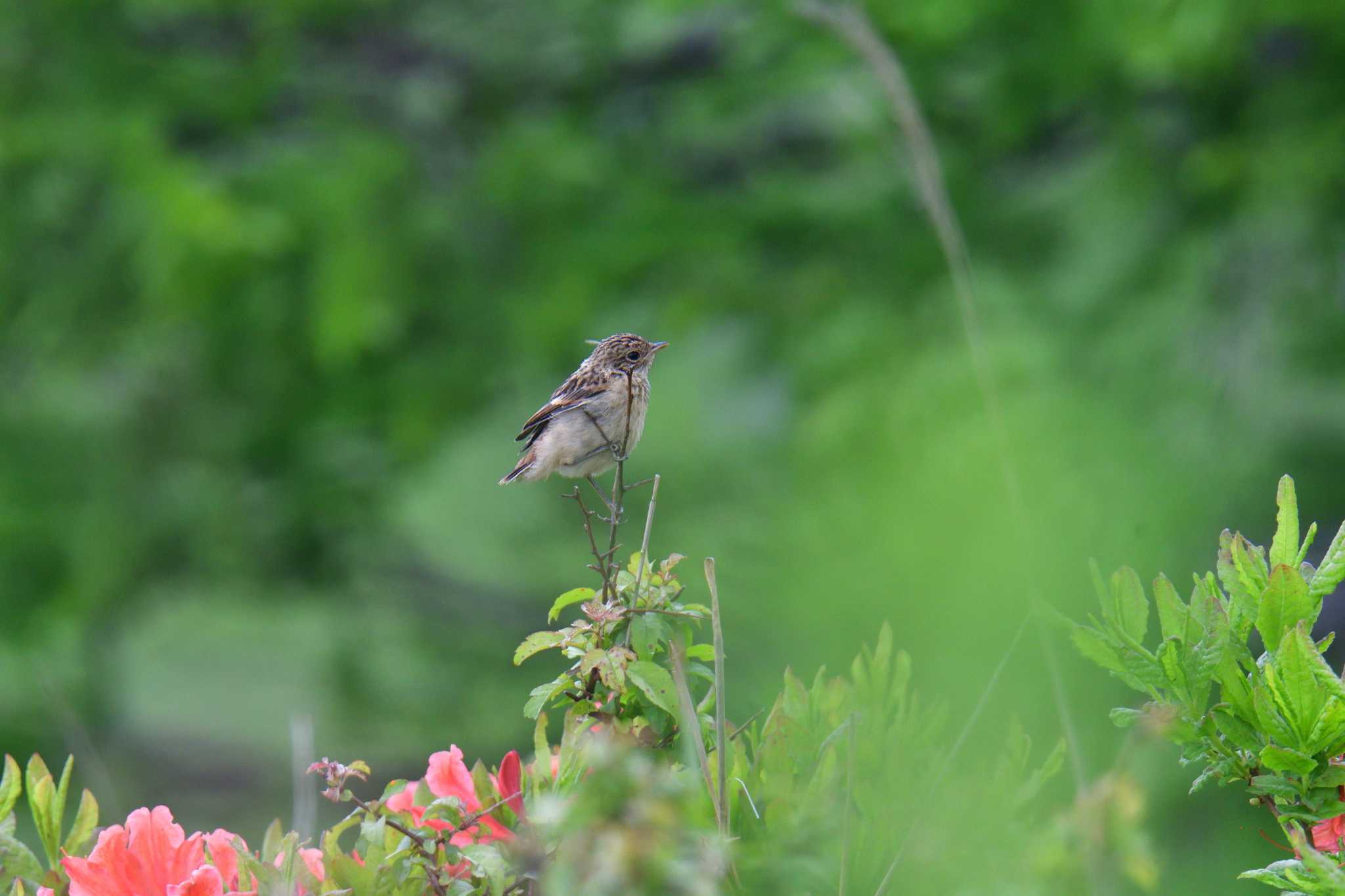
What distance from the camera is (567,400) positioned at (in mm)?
2045

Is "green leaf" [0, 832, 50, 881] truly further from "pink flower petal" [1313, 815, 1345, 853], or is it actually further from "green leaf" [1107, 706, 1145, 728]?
"pink flower petal" [1313, 815, 1345, 853]

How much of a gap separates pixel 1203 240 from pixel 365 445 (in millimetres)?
3639

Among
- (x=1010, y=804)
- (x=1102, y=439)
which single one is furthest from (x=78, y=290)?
(x=1010, y=804)

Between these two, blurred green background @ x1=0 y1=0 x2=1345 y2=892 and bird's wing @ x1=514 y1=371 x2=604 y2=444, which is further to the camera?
blurred green background @ x1=0 y1=0 x2=1345 y2=892

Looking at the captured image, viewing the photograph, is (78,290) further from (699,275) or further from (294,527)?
(699,275)

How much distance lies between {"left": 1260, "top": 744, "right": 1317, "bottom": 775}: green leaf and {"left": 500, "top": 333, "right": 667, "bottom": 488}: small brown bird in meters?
0.84

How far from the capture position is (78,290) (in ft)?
18.9

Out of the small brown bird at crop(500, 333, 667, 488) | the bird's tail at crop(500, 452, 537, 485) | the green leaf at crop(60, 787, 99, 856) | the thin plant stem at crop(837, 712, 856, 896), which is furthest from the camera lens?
the bird's tail at crop(500, 452, 537, 485)

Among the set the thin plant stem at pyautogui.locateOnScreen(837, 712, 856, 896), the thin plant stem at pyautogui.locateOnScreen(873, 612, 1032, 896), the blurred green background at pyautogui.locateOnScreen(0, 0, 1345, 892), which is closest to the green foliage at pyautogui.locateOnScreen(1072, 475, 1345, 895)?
the thin plant stem at pyautogui.locateOnScreen(873, 612, 1032, 896)

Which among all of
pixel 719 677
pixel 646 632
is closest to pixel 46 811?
→ pixel 646 632

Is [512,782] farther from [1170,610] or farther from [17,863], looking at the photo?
[1170,610]

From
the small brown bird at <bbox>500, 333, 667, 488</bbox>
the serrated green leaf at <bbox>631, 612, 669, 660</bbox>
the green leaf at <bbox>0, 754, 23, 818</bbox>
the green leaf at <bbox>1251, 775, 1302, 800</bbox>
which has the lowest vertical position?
the green leaf at <bbox>1251, 775, 1302, 800</bbox>

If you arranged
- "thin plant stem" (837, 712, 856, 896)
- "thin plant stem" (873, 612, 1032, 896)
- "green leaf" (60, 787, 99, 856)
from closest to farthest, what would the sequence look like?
"thin plant stem" (837, 712, 856, 896) → "thin plant stem" (873, 612, 1032, 896) → "green leaf" (60, 787, 99, 856)

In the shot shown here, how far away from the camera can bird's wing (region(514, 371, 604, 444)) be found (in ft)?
6.44
